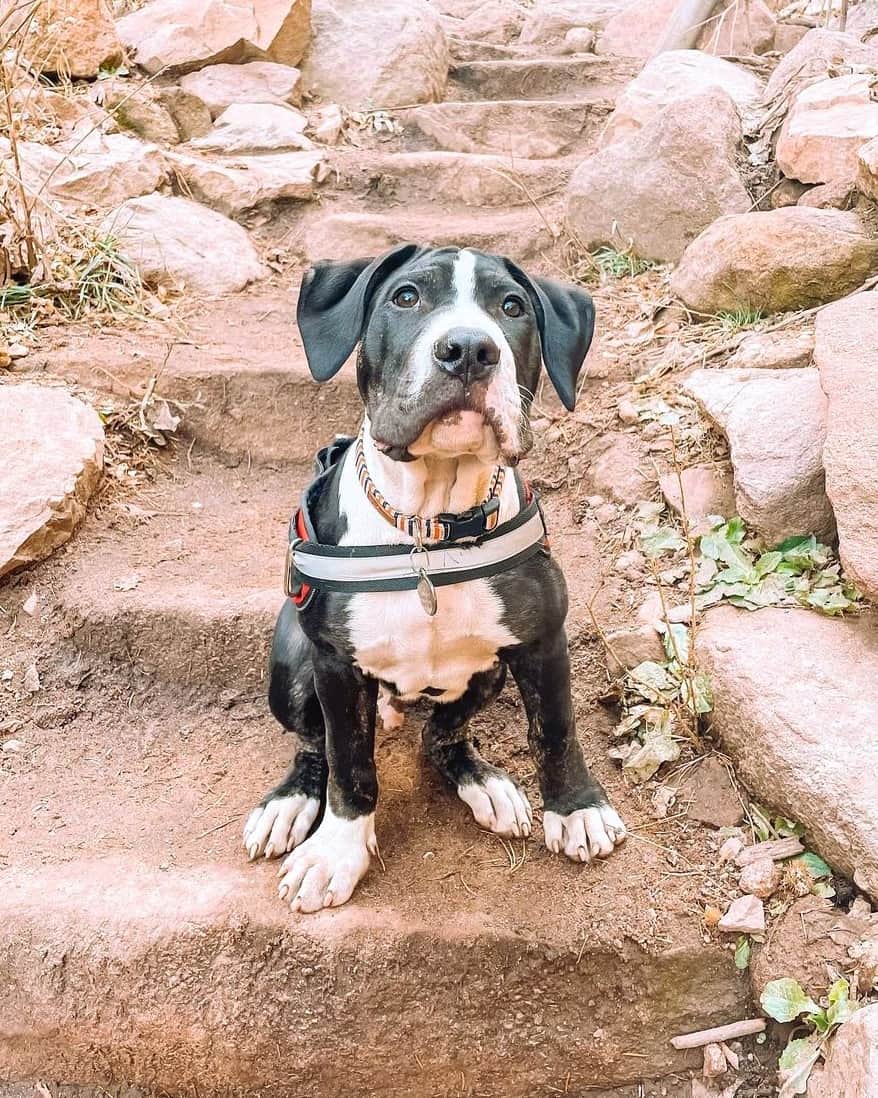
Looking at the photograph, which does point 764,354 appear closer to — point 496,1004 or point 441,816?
point 441,816

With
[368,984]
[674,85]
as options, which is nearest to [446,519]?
[368,984]

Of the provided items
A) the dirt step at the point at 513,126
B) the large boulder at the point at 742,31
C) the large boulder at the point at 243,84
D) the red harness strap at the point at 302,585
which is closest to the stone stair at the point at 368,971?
the red harness strap at the point at 302,585

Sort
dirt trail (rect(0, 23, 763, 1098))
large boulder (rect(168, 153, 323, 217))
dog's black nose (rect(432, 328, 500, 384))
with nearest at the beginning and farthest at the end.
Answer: dog's black nose (rect(432, 328, 500, 384)), dirt trail (rect(0, 23, 763, 1098)), large boulder (rect(168, 153, 323, 217))

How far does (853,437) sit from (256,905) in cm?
192

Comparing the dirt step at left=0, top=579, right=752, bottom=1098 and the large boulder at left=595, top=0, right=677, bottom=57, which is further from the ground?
the large boulder at left=595, top=0, right=677, bottom=57

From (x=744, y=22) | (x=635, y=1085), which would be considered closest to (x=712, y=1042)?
(x=635, y=1085)

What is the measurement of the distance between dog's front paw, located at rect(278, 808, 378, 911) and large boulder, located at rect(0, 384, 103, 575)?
1614 millimetres

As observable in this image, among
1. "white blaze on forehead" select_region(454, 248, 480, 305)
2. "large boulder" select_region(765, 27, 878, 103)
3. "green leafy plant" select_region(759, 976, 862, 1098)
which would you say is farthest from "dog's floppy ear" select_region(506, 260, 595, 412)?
"large boulder" select_region(765, 27, 878, 103)

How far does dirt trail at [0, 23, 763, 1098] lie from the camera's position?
7.52ft

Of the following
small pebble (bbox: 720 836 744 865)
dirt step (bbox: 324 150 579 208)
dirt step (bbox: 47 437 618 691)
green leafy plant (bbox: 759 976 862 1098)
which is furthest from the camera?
dirt step (bbox: 324 150 579 208)

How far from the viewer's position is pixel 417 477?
7.09 feet

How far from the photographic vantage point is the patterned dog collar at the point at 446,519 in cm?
220

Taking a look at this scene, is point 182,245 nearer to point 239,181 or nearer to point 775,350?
point 239,181

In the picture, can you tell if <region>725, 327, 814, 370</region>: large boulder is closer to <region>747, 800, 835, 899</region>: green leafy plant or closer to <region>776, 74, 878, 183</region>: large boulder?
<region>776, 74, 878, 183</region>: large boulder
